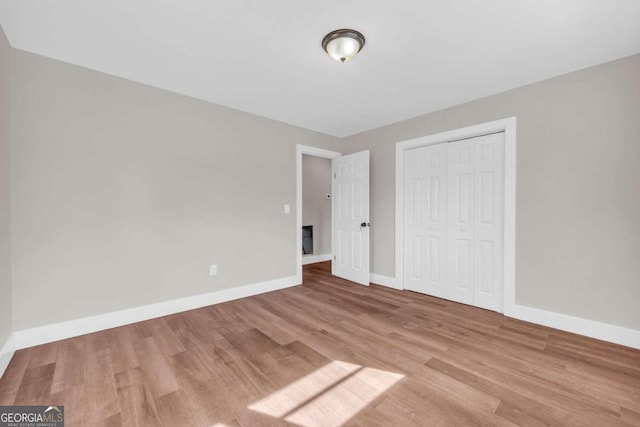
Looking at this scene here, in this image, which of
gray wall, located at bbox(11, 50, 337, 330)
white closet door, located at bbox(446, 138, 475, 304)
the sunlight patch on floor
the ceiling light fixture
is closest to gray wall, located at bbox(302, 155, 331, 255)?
gray wall, located at bbox(11, 50, 337, 330)

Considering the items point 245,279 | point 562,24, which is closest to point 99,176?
point 245,279

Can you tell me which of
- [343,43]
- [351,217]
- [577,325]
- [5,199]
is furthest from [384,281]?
[5,199]

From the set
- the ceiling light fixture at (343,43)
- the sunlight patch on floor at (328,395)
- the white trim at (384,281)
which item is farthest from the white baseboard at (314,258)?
the ceiling light fixture at (343,43)

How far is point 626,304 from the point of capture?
2.26 m

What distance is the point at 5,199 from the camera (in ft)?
6.56

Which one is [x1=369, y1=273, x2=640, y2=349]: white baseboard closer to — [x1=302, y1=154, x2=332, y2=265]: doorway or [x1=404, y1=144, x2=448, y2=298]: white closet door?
[x1=404, y1=144, x2=448, y2=298]: white closet door

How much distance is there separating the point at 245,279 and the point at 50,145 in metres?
2.35

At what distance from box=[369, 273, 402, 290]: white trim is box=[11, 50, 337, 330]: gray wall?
163 cm

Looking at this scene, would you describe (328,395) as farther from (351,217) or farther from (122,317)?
(351,217)

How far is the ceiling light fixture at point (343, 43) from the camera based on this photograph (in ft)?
6.42

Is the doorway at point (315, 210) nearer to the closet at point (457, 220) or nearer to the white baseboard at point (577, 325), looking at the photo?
the closet at point (457, 220)

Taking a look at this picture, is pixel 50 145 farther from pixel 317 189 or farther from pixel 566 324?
pixel 566 324

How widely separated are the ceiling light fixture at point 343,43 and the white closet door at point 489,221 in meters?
1.98

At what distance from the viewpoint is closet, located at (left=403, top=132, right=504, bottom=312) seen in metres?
3.02
